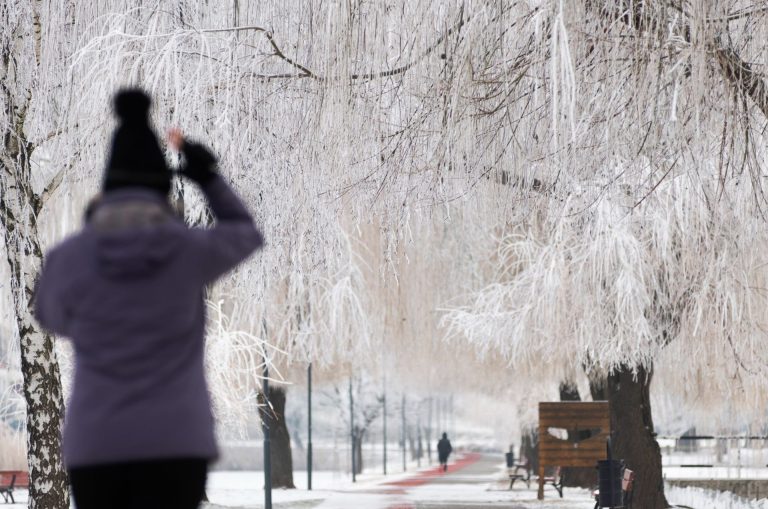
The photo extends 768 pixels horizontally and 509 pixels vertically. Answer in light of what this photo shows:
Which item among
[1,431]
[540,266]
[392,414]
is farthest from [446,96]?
[392,414]

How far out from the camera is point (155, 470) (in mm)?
3439

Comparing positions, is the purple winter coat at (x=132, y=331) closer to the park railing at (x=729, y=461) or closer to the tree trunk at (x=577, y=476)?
the park railing at (x=729, y=461)

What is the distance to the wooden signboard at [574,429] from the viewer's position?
2036 centimetres

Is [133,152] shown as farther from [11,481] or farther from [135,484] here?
[11,481]

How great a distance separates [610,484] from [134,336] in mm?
13170

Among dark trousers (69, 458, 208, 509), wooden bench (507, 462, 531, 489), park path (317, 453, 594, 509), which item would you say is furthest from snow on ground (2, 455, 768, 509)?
dark trousers (69, 458, 208, 509)

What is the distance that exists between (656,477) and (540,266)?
3.93 meters

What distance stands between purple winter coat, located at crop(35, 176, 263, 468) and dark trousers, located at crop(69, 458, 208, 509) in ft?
0.12

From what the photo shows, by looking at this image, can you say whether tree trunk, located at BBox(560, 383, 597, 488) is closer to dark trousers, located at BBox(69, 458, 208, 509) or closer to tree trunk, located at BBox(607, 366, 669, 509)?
tree trunk, located at BBox(607, 366, 669, 509)

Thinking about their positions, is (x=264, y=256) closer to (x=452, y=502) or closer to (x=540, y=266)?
(x=540, y=266)

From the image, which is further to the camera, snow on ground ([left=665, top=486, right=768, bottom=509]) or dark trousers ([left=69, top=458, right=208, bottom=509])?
snow on ground ([left=665, top=486, right=768, bottom=509])

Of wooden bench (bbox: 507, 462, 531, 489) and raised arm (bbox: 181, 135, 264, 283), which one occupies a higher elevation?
raised arm (bbox: 181, 135, 264, 283)

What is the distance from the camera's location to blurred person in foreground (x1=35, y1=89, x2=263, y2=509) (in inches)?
135

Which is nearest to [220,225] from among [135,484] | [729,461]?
[135,484]
